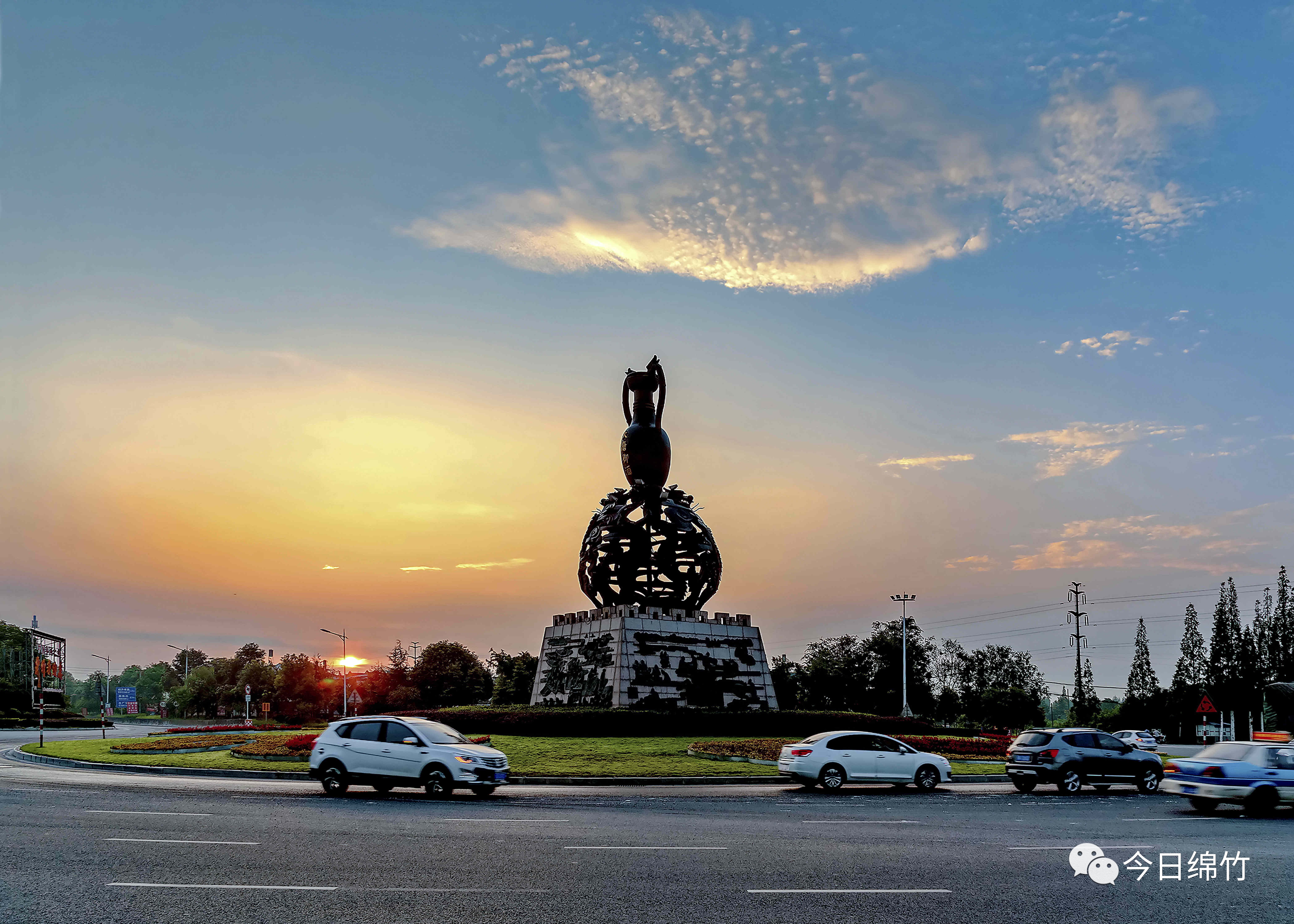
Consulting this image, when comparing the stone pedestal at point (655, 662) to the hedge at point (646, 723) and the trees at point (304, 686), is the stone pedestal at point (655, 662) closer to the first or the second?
the hedge at point (646, 723)

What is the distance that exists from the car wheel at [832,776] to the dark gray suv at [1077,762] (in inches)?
151

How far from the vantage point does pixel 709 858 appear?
36.2 feet

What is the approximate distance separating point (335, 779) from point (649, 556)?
20.9 metres

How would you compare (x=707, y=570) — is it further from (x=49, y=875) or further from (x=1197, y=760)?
(x=49, y=875)

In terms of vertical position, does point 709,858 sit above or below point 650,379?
below

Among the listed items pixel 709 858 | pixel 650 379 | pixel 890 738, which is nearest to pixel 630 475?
pixel 650 379

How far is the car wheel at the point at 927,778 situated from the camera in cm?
2180

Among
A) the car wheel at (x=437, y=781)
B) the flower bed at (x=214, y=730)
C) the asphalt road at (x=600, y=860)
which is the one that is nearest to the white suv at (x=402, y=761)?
the car wheel at (x=437, y=781)

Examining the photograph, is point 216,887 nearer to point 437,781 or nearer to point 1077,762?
point 437,781

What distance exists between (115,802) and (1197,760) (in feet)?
60.1

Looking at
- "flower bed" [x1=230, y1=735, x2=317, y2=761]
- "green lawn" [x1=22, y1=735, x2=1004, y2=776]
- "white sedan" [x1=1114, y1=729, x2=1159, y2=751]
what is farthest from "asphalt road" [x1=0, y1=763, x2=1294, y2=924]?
"white sedan" [x1=1114, y1=729, x2=1159, y2=751]

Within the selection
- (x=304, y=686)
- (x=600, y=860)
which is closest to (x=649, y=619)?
(x=600, y=860)

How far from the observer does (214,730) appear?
44938 mm

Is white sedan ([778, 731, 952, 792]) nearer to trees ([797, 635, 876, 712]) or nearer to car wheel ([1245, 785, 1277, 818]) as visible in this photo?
car wheel ([1245, 785, 1277, 818])
